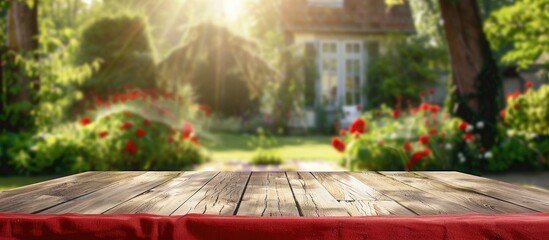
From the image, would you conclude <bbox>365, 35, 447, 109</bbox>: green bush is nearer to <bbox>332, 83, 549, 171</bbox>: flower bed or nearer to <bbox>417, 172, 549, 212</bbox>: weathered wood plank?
<bbox>332, 83, 549, 171</bbox>: flower bed

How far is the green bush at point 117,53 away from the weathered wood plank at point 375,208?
14.2 m

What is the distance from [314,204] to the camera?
1.86 metres

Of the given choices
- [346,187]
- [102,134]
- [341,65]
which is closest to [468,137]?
[102,134]

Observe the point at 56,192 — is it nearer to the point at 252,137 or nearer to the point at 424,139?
the point at 424,139

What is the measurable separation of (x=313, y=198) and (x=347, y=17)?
1691 cm

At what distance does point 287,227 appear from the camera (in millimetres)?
1513

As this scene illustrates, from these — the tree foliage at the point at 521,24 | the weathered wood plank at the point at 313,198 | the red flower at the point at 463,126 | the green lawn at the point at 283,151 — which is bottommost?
the green lawn at the point at 283,151

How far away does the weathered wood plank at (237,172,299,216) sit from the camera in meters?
1.69

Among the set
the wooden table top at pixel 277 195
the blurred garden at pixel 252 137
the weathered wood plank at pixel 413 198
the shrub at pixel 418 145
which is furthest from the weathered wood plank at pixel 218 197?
the shrub at pixel 418 145

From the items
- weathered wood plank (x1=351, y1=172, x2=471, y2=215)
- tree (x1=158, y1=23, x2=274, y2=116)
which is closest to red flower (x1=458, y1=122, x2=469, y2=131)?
weathered wood plank (x1=351, y1=172, x2=471, y2=215)

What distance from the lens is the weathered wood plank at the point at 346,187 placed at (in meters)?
2.04

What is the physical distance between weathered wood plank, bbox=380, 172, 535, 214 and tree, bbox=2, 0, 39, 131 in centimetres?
708

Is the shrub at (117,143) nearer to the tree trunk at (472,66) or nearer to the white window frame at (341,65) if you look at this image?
the tree trunk at (472,66)

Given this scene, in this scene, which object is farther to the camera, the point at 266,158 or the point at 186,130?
the point at 266,158
